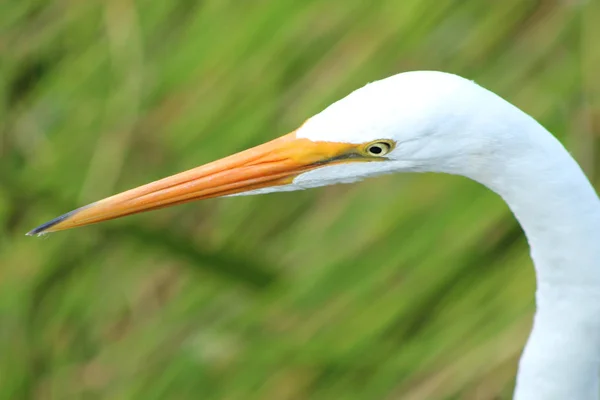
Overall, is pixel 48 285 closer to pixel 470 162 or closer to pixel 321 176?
pixel 321 176

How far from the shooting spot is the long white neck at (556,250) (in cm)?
84

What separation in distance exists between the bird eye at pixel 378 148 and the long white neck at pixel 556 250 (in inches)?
3.7

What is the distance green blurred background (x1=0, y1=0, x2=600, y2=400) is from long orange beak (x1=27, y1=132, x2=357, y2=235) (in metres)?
0.39

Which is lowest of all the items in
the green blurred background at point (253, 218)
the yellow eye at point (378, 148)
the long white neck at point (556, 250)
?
the long white neck at point (556, 250)

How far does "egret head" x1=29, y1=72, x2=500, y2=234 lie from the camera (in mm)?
836

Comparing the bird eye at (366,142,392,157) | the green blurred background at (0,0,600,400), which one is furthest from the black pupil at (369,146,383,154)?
the green blurred background at (0,0,600,400)

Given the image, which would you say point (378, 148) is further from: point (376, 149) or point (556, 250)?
point (556, 250)

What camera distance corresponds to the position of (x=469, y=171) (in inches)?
34.8

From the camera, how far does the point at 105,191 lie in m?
1.80

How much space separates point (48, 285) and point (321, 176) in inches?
38.6

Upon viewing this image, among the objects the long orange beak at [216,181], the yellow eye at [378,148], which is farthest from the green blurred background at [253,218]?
the yellow eye at [378,148]

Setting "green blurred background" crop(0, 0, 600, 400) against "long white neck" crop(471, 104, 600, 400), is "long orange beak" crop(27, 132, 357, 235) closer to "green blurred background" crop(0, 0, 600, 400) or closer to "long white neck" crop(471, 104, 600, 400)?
"long white neck" crop(471, 104, 600, 400)

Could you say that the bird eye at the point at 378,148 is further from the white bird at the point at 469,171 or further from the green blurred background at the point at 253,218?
the green blurred background at the point at 253,218

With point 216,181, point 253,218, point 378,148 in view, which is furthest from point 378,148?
point 253,218
